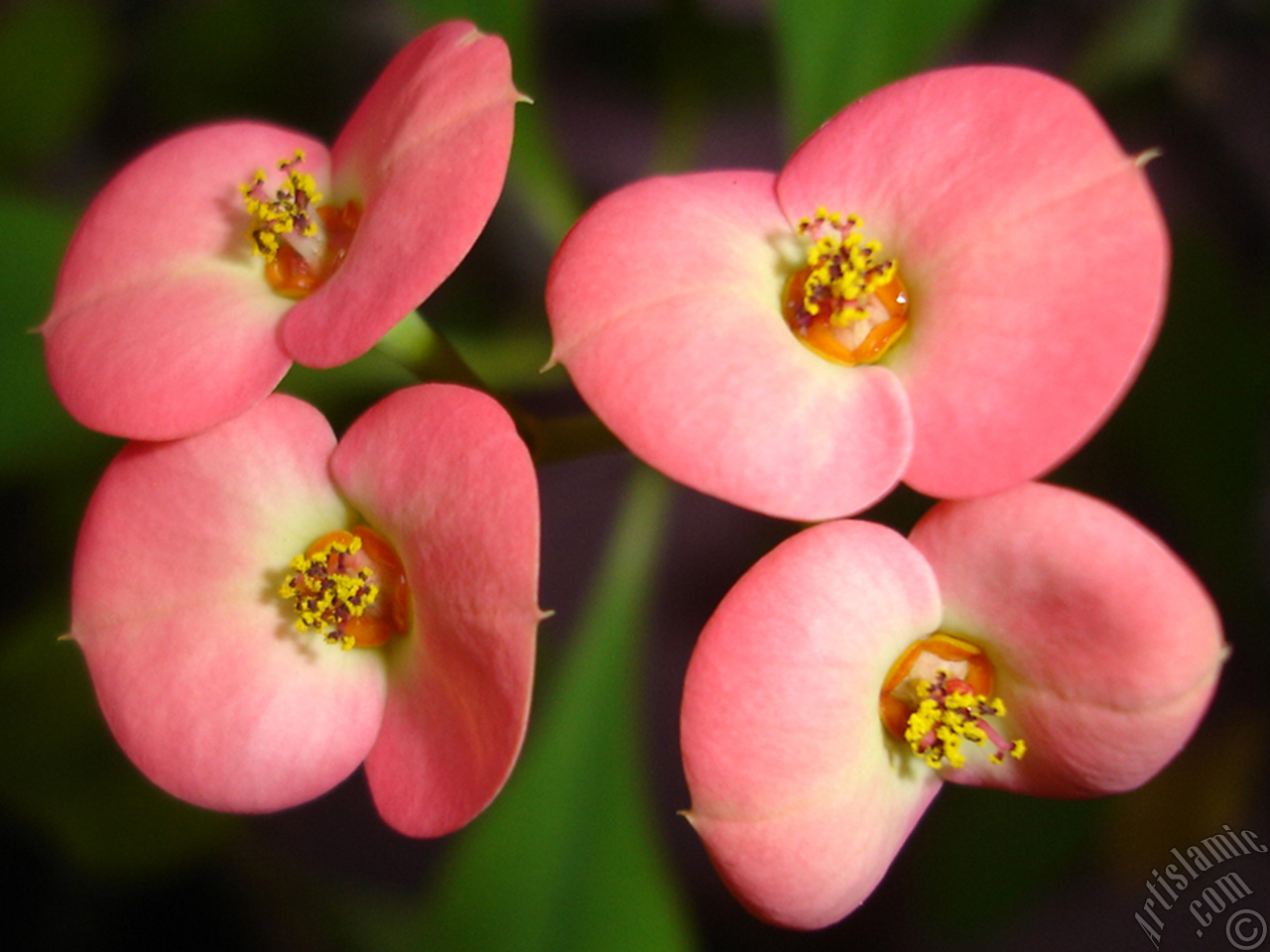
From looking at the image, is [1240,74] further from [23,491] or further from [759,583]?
[23,491]

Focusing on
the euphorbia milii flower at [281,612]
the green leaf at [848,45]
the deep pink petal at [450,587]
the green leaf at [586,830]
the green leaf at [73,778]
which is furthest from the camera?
the green leaf at [73,778]

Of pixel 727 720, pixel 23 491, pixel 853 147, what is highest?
pixel 853 147

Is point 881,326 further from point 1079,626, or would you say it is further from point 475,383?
point 475,383

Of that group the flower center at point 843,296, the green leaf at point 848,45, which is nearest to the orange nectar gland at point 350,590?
the flower center at point 843,296

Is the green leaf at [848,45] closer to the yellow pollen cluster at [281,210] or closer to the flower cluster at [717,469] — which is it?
the flower cluster at [717,469]

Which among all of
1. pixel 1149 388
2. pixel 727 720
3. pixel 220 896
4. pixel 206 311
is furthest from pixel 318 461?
pixel 220 896

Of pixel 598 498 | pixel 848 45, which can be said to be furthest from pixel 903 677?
pixel 598 498
